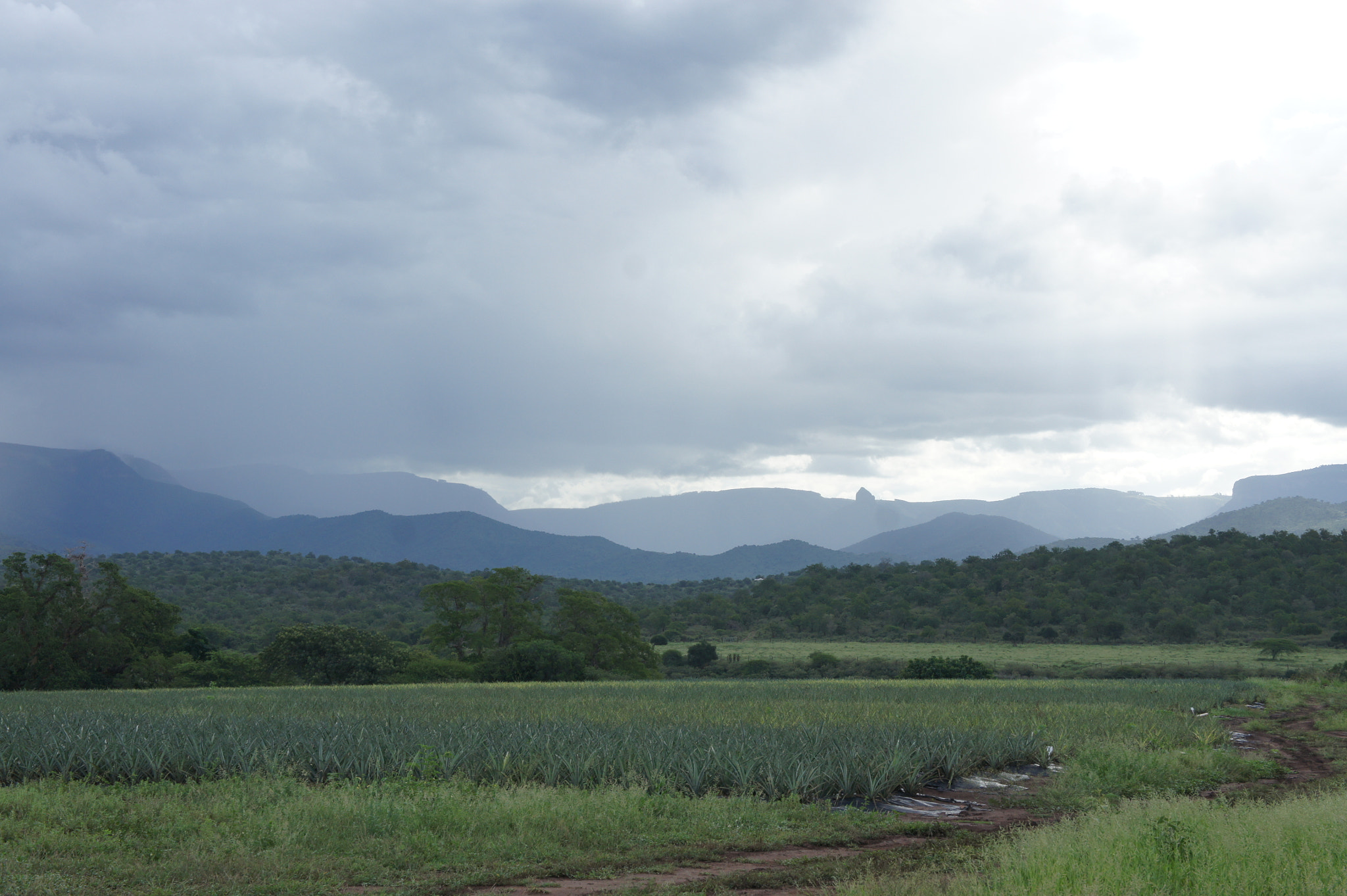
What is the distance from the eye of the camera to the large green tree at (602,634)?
66.5 metres

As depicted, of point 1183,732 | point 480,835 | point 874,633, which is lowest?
point 874,633

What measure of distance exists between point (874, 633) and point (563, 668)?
5370 centimetres

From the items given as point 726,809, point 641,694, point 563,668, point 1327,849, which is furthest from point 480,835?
point 563,668

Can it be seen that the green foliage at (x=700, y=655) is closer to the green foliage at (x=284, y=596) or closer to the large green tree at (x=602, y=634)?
the large green tree at (x=602, y=634)

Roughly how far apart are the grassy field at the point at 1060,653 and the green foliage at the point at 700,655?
3.09 meters

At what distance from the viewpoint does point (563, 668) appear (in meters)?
56.8

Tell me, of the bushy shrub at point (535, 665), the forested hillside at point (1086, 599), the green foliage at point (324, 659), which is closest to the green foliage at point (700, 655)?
the bushy shrub at point (535, 665)

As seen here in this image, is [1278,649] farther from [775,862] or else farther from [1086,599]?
[775,862]

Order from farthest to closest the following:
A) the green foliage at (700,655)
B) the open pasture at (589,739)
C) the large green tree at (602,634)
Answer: the green foliage at (700,655)
the large green tree at (602,634)
the open pasture at (589,739)

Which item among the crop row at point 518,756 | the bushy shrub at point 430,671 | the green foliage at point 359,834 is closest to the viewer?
the green foliage at point 359,834

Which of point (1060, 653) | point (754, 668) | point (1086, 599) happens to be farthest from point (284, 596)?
point (1086, 599)

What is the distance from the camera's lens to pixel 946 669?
56625 millimetres

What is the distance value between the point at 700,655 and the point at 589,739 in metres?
60.0

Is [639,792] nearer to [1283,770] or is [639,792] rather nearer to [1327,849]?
[1327,849]
